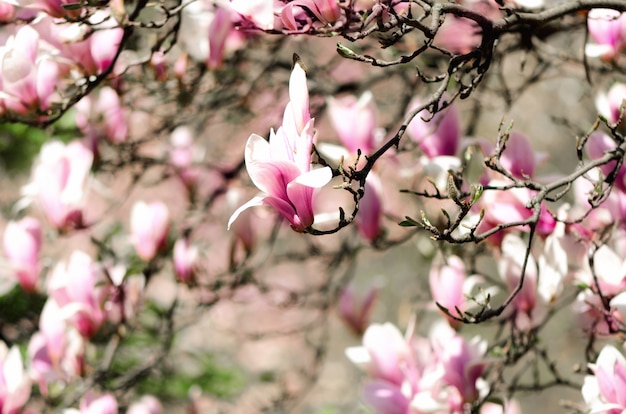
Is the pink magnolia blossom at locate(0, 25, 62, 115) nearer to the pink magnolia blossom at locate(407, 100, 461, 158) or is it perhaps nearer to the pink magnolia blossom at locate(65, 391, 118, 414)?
the pink magnolia blossom at locate(65, 391, 118, 414)

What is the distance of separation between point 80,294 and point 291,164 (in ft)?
3.24

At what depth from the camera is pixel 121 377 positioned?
218 cm

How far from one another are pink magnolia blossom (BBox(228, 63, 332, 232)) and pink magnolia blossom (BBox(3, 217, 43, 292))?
1.12m

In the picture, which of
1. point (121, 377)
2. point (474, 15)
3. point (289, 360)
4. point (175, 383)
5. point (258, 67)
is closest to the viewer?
point (474, 15)

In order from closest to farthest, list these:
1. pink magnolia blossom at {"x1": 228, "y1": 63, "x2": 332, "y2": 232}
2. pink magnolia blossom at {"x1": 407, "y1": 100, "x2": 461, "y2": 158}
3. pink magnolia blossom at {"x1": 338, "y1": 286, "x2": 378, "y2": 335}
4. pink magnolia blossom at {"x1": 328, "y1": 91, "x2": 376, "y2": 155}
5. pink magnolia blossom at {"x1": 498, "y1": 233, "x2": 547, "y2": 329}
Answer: pink magnolia blossom at {"x1": 228, "y1": 63, "x2": 332, "y2": 232} → pink magnolia blossom at {"x1": 498, "y1": 233, "x2": 547, "y2": 329} → pink magnolia blossom at {"x1": 407, "y1": 100, "x2": 461, "y2": 158} → pink magnolia blossom at {"x1": 328, "y1": 91, "x2": 376, "y2": 155} → pink magnolia blossom at {"x1": 338, "y1": 286, "x2": 378, "y2": 335}

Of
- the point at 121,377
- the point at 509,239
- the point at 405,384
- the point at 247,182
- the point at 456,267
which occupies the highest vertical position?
the point at 509,239

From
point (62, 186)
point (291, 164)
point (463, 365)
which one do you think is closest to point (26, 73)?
point (62, 186)

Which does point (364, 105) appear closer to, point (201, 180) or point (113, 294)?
point (113, 294)

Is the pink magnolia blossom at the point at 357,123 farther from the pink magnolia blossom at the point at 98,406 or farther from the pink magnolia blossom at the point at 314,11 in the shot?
the pink magnolia blossom at the point at 98,406

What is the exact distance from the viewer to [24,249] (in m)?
2.10

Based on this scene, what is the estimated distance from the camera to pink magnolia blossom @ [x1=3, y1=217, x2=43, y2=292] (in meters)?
2.09

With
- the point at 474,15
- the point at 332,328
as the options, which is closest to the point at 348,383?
the point at 332,328

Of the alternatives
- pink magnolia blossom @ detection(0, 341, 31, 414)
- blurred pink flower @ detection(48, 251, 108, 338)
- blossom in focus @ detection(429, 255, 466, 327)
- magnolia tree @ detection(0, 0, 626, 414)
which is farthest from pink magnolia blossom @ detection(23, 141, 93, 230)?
blossom in focus @ detection(429, 255, 466, 327)

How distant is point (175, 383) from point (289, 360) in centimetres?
375
